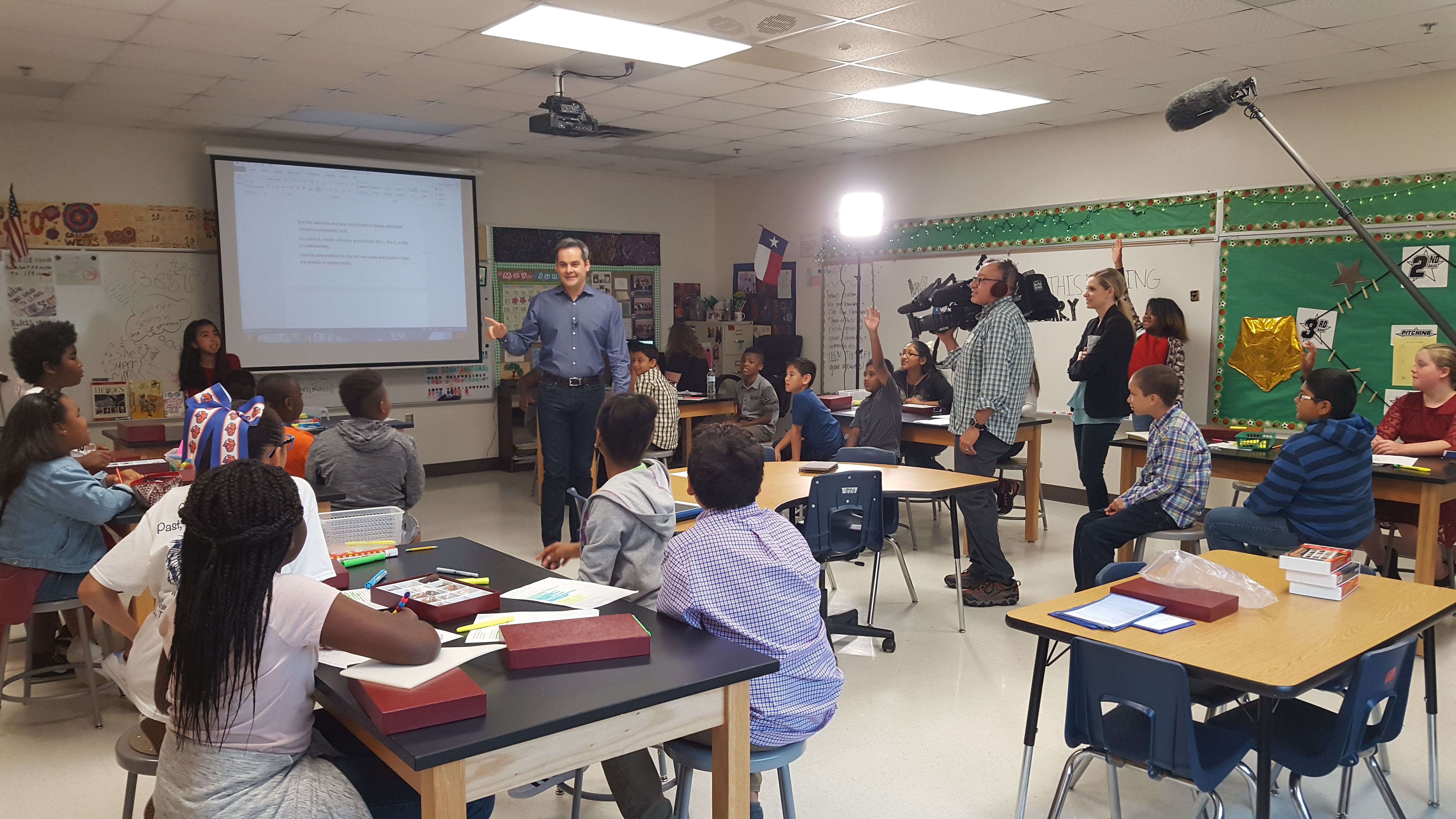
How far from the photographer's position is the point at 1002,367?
4.47 m

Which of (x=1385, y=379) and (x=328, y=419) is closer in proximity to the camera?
(x=1385, y=379)

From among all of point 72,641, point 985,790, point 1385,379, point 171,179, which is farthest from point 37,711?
point 1385,379

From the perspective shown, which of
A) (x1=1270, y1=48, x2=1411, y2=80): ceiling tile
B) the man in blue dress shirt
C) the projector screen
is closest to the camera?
(x1=1270, y1=48, x2=1411, y2=80): ceiling tile

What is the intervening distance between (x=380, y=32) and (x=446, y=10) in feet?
1.62

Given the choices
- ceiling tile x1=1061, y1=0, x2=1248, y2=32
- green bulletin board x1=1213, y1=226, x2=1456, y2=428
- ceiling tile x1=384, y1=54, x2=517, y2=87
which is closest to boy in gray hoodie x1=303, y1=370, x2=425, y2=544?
ceiling tile x1=384, y1=54, x2=517, y2=87

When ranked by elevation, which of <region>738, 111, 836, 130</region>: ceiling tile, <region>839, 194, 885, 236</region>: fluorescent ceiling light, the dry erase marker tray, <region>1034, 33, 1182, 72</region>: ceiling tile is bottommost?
the dry erase marker tray

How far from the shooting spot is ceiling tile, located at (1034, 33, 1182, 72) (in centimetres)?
450

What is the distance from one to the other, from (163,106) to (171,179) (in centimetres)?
102

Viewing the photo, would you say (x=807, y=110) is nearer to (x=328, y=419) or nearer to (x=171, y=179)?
(x=328, y=419)

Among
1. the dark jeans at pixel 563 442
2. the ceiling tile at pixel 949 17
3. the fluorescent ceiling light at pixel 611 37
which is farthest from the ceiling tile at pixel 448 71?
the ceiling tile at pixel 949 17

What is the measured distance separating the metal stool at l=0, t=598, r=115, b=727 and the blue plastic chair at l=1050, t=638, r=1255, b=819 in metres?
3.01

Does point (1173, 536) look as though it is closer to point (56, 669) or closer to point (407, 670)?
point (407, 670)

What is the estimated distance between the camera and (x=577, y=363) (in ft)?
17.1

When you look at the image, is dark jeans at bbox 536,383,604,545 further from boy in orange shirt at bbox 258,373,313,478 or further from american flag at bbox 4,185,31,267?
american flag at bbox 4,185,31,267
